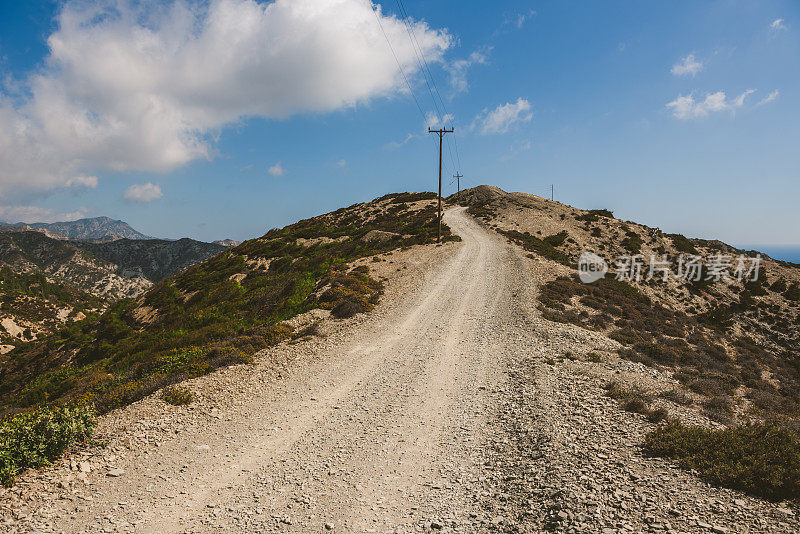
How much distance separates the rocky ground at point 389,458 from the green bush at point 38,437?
39 cm

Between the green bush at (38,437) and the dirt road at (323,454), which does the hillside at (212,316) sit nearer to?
the green bush at (38,437)

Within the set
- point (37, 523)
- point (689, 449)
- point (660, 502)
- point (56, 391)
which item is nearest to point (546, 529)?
point (660, 502)

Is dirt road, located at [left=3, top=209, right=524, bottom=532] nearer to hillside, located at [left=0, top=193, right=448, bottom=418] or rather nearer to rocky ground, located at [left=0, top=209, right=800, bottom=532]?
rocky ground, located at [left=0, top=209, right=800, bottom=532]

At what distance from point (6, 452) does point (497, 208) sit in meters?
64.8

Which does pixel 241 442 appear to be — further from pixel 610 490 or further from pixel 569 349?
pixel 569 349

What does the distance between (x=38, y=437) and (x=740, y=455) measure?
53.4ft

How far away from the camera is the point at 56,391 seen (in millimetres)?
19688

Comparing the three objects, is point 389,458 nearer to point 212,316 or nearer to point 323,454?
point 323,454

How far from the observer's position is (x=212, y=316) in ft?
81.6

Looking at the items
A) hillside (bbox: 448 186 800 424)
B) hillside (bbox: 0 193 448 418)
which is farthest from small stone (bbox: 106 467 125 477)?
hillside (bbox: 448 186 800 424)

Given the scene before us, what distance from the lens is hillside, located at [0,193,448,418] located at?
14484mm

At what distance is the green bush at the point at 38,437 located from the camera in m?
7.46

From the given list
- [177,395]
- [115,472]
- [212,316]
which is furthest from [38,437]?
[212,316]

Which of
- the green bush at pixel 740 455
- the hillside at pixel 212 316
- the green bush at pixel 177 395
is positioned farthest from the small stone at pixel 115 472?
the green bush at pixel 740 455
